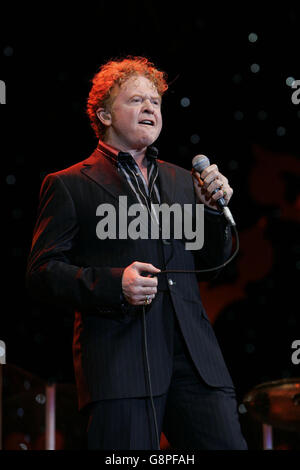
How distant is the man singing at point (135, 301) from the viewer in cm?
155

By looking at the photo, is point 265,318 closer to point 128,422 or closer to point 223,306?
point 223,306

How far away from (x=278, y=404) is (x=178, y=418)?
Result: 1.22 m

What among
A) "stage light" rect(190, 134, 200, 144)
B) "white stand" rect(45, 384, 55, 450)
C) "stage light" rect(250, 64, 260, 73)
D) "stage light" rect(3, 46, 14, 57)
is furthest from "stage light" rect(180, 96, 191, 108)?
"white stand" rect(45, 384, 55, 450)

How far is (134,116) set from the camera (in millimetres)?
1853

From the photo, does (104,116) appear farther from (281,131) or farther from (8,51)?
(281,131)

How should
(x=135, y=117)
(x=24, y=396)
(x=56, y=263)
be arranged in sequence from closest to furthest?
(x=56, y=263), (x=135, y=117), (x=24, y=396)

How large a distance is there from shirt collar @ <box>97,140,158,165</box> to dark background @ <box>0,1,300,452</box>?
51.0 inches

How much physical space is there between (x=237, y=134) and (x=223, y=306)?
0.92 m

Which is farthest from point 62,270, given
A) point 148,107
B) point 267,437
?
point 267,437

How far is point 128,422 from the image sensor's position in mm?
1522

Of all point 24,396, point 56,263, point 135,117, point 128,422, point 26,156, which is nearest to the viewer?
point 128,422

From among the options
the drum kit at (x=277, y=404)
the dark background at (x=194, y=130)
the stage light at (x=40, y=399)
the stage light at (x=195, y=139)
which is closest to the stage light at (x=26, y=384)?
the stage light at (x=40, y=399)

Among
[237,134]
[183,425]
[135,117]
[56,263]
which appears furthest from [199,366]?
[237,134]

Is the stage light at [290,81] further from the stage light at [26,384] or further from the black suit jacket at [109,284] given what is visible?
the stage light at [26,384]
